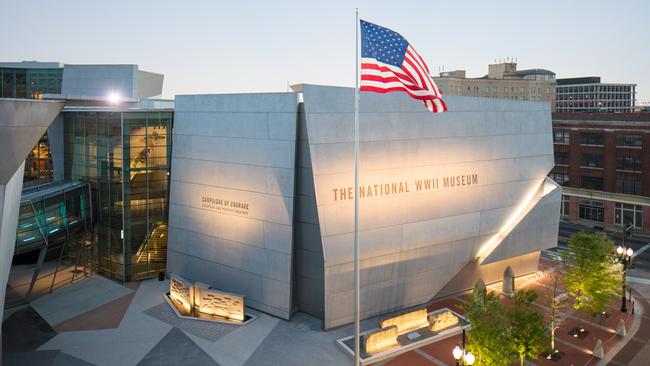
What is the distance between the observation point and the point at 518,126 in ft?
105

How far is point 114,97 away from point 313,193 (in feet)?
95.7

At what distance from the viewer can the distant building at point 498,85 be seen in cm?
11675

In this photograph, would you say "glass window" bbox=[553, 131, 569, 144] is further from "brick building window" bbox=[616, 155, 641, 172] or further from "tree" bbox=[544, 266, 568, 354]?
"tree" bbox=[544, 266, 568, 354]

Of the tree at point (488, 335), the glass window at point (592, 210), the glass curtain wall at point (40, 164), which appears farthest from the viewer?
the glass window at point (592, 210)

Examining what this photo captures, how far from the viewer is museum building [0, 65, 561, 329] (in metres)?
25.9

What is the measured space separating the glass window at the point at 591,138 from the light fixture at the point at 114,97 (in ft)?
170

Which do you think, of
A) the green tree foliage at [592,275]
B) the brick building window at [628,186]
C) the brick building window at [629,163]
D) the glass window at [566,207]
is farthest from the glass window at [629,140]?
the green tree foliage at [592,275]

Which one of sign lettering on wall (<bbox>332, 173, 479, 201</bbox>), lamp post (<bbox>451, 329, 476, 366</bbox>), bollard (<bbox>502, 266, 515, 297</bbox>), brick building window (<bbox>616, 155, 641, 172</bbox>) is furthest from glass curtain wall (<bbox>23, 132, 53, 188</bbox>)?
brick building window (<bbox>616, 155, 641, 172</bbox>)

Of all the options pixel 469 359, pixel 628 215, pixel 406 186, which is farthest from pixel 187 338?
pixel 628 215

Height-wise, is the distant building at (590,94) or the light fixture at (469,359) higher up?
the distant building at (590,94)

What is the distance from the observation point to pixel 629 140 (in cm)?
5297

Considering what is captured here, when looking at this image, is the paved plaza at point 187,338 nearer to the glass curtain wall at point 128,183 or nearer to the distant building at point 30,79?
the glass curtain wall at point 128,183

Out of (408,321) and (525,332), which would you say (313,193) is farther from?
(525,332)

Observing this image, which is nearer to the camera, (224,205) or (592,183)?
(224,205)
